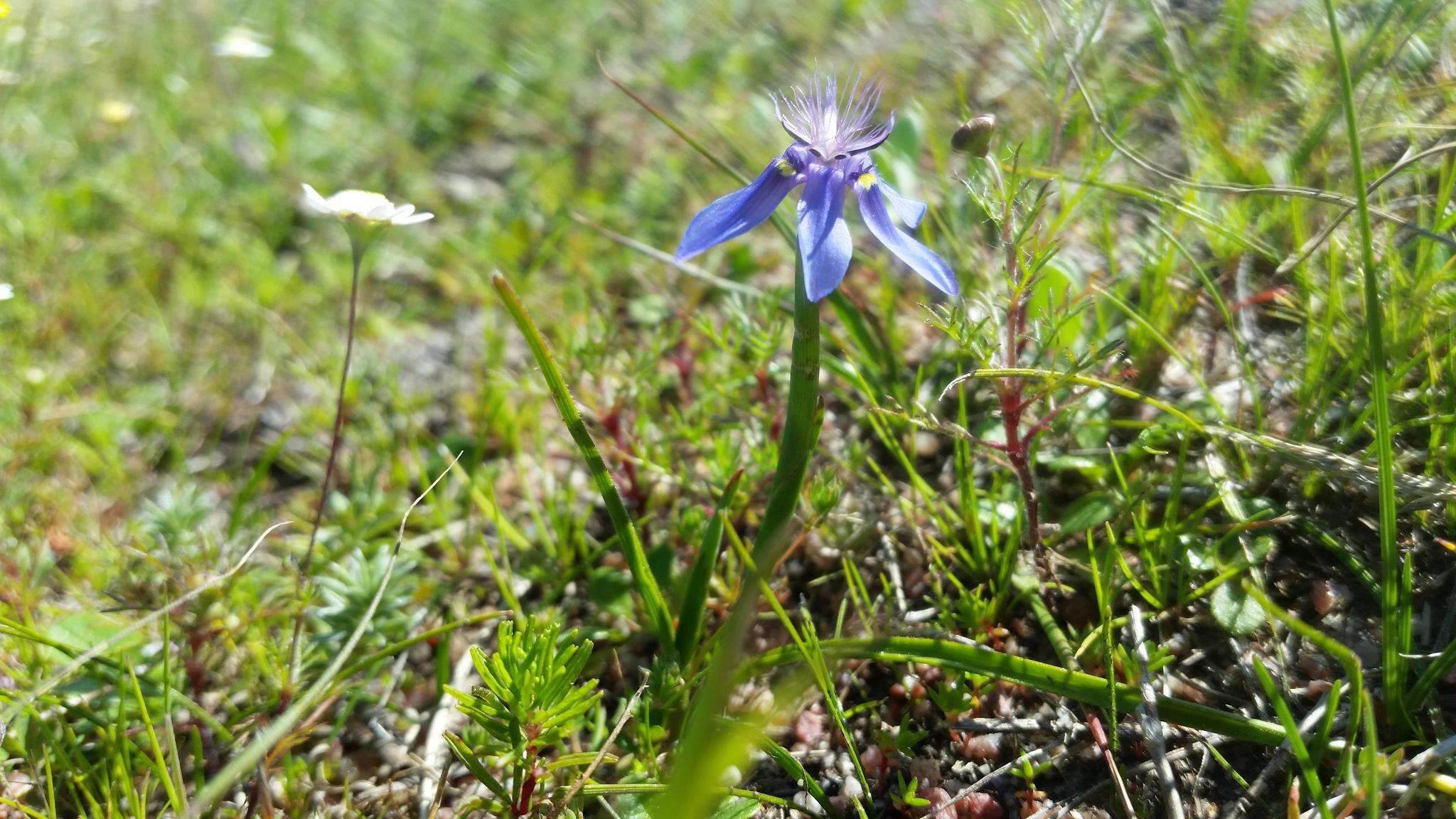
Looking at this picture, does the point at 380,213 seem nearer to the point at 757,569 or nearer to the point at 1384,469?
the point at 757,569

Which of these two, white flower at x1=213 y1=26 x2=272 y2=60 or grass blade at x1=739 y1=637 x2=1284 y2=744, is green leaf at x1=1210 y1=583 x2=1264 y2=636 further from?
white flower at x1=213 y1=26 x2=272 y2=60

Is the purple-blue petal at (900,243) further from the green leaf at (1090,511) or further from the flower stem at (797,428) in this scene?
the green leaf at (1090,511)

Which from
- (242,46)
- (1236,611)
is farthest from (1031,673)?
(242,46)

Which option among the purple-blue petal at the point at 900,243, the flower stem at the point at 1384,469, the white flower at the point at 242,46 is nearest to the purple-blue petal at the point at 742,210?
the purple-blue petal at the point at 900,243

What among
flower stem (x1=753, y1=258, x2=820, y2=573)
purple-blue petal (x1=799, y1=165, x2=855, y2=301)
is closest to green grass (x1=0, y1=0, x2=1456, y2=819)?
flower stem (x1=753, y1=258, x2=820, y2=573)

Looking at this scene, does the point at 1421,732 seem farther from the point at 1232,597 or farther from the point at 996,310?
the point at 996,310

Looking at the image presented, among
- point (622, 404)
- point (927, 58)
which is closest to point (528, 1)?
point (927, 58)
